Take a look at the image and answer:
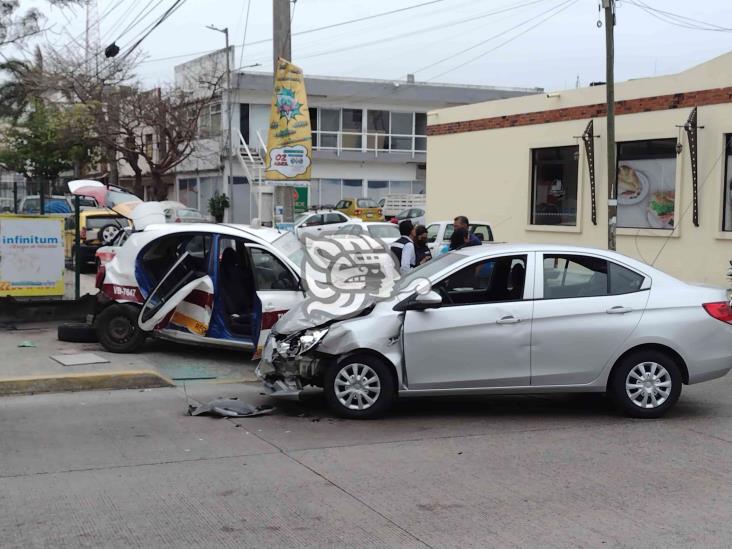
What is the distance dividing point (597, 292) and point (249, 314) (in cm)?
447

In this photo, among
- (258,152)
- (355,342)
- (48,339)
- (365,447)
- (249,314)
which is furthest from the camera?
(258,152)

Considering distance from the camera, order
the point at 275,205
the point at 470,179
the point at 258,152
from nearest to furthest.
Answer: the point at 275,205 → the point at 470,179 → the point at 258,152

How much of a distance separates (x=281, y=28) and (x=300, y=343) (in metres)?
8.92

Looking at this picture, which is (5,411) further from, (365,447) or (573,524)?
(573,524)

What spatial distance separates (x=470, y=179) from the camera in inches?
933

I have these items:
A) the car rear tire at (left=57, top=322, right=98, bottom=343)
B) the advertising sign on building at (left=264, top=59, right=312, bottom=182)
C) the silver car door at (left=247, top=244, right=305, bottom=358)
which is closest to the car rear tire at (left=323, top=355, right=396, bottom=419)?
the silver car door at (left=247, top=244, right=305, bottom=358)

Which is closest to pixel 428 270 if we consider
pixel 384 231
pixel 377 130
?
pixel 384 231

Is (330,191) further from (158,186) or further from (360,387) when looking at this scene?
(360,387)

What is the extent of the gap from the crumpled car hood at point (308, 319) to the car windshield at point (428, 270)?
393 millimetres

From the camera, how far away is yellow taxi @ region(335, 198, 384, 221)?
3816cm

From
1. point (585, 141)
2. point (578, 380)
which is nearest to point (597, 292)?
point (578, 380)
